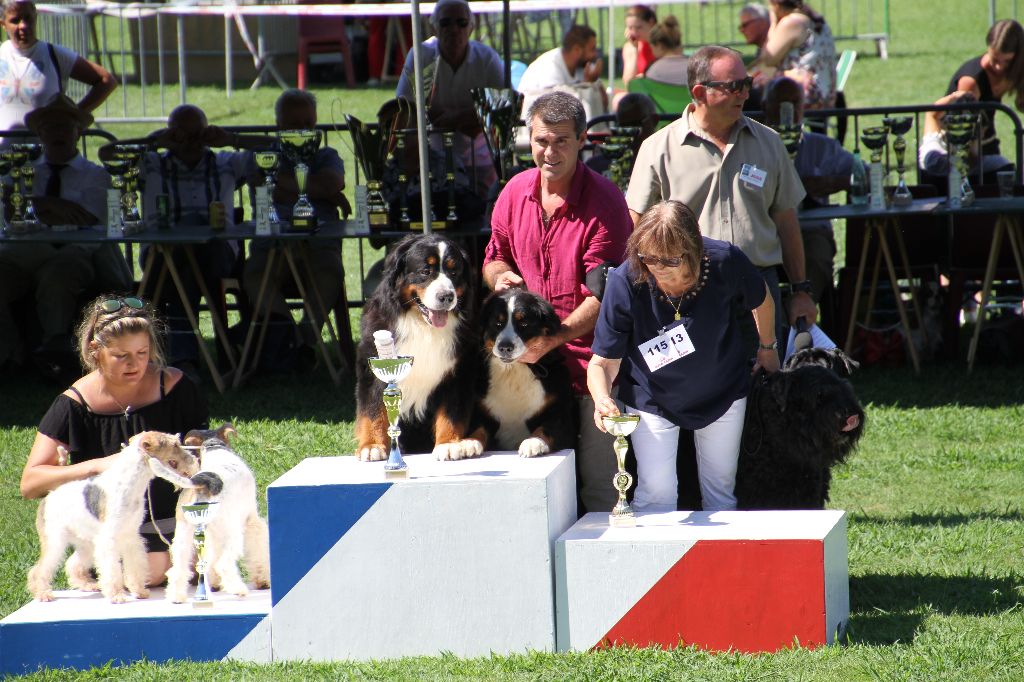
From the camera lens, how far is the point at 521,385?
3.97 meters

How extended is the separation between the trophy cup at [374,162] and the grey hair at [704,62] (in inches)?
94.0

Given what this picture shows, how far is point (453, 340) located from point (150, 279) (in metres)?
3.53

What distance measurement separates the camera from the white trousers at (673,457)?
3.94 metres

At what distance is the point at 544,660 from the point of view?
3523 mm

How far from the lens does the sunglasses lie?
3781 mm

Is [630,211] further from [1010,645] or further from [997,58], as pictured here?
[997,58]

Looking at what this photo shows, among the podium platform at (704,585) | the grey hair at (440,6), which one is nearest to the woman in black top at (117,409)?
the podium platform at (704,585)

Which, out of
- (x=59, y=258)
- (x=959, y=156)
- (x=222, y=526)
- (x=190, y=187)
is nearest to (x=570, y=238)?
(x=222, y=526)

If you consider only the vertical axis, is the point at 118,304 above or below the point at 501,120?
below

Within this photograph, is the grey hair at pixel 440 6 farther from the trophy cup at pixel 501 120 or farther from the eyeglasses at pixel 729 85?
the eyeglasses at pixel 729 85

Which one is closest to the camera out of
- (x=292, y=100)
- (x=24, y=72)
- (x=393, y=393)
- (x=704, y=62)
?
(x=393, y=393)

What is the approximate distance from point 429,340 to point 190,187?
12.3ft

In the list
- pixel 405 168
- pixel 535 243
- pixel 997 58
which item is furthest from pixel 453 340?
pixel 997 58

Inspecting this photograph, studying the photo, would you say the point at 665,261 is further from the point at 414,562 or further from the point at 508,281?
the point at 414,562
